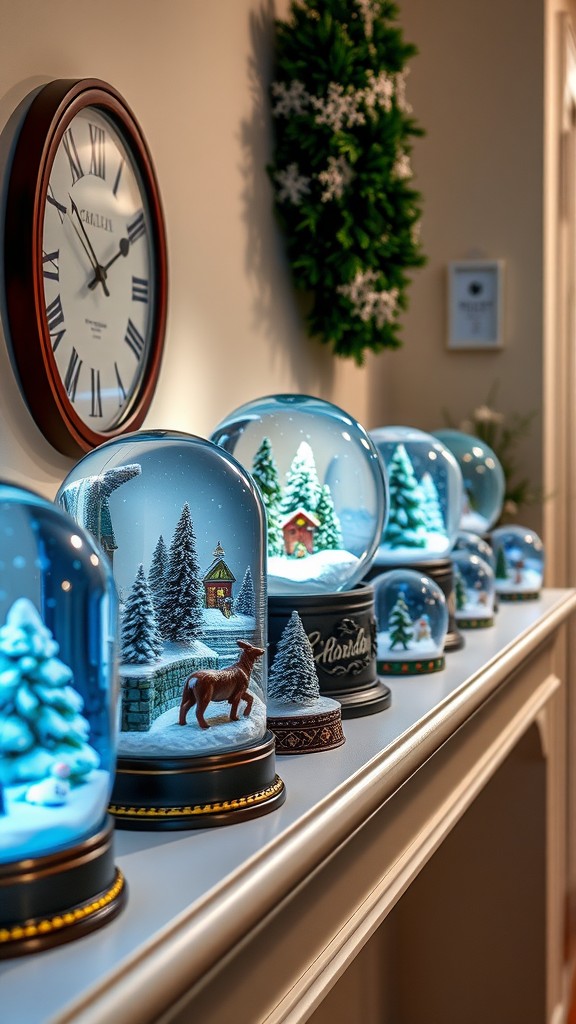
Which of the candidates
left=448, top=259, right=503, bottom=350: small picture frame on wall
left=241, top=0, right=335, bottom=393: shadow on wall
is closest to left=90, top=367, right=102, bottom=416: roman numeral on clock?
left=241, top=0, right=335, bottom=393: shadow on wall

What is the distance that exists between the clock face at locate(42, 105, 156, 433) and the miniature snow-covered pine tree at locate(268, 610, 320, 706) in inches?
15.1

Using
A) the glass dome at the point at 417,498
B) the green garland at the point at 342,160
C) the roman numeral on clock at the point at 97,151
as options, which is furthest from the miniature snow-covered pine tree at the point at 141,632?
the green garland at the point at 342,160

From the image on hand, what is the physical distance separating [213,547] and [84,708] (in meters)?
0.27

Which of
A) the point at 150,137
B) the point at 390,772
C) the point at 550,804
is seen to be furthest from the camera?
the point at 550,804

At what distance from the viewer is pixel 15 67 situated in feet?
4.01

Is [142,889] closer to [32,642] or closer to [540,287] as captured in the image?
[32,642]

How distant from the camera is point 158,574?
953 millimetres

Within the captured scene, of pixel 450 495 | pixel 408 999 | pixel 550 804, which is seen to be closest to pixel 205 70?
pixel 450 495

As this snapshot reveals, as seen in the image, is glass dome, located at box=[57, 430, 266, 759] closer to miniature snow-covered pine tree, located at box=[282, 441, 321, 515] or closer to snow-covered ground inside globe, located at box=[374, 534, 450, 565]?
miniature snow-covered pine tree, located at box=[282, 441, 321, 515]

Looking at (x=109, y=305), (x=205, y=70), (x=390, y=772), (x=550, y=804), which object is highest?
(x=205, y=70)

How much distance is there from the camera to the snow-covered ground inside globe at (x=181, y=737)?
3.10ft

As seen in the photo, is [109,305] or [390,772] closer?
[390,772]

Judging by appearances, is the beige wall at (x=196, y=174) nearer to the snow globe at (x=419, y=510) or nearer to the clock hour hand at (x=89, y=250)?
the clock hour hand at (x=89, y=250)

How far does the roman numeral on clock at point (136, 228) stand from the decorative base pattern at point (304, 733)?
0.70 m
